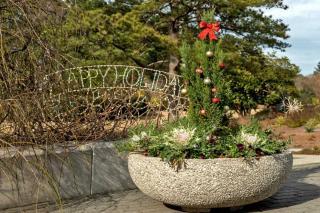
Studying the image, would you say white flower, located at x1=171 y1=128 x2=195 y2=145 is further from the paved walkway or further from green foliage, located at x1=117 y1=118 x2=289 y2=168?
the paved walkway

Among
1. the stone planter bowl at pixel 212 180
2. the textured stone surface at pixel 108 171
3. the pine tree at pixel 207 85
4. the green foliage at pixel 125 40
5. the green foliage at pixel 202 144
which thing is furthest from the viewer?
the green foliage at pixel 125 40

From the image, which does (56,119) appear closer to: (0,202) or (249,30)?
(0,202)

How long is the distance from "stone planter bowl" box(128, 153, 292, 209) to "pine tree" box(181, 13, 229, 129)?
65 centimetres

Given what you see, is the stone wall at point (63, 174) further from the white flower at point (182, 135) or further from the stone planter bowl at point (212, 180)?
the white flower at point (182, 135)

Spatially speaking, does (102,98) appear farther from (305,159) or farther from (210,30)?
(305,159)

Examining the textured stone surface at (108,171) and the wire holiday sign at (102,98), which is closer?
the wire holiday sign at (102,98)

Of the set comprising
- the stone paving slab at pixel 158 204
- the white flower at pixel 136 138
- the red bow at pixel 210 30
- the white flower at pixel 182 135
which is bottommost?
the stone paving slab at pixel 158 204

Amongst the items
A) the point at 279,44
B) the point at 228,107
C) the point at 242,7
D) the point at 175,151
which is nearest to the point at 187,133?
the point at 175,151

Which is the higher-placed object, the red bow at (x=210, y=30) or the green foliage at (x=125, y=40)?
the green foliage at (x=125, y=40)

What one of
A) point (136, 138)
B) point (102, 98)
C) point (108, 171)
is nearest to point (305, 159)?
point (102, 98)

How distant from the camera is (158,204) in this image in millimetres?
6332

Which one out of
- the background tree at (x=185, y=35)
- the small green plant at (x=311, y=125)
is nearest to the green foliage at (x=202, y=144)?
the small green plant at (x=311, y=125)

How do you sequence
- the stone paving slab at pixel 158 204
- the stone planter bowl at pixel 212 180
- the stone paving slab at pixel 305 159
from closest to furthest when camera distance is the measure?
the stone planter bowl at pixel 212 180 < the stone paving slab at pixel 158 204 < the stone paving slab at pixel 305 159

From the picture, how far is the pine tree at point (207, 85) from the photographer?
19.3 ft
